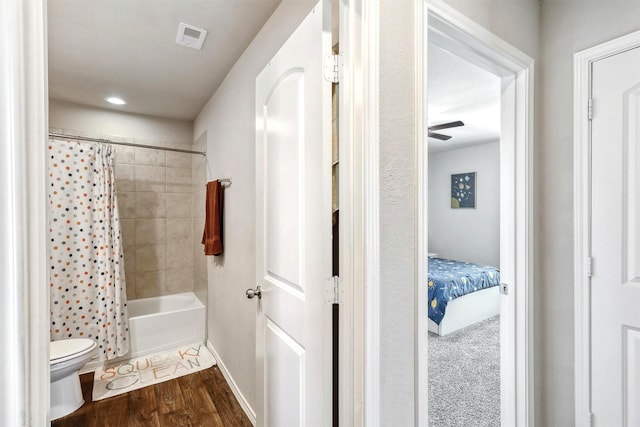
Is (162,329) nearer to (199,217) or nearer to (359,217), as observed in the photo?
(199,217)

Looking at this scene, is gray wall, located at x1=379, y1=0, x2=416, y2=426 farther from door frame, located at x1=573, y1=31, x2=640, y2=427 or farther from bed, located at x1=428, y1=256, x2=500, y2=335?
bed, located at x1=428, y1=256, x2=500, y2=335

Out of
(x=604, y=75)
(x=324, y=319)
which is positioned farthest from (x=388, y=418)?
(x=604, y=75)

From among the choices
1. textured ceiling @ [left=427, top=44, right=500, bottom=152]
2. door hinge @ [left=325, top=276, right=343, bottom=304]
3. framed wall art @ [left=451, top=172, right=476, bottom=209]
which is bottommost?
door hinge @ [left=325, top=276, right=343, bottom=304]

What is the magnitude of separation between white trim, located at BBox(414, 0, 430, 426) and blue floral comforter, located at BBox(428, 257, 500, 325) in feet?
8.26

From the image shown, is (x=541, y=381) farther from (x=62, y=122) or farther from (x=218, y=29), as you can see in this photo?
(x=62, y=122)

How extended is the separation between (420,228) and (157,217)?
10.7 feet

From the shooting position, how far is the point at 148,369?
2.59 m

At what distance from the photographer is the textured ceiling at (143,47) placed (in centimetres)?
164

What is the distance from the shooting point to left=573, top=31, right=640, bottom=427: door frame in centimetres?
136

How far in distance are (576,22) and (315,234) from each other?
5.16ft

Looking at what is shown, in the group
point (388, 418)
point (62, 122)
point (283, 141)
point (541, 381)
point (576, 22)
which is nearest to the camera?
point (388, 418)

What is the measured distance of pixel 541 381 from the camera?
1.50 meters

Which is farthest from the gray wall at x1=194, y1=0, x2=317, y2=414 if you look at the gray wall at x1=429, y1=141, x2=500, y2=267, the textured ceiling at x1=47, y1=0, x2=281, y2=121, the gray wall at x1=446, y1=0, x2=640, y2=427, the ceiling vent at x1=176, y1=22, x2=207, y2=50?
the gray wall at x1=429, y1=141, x2=500, y2=267

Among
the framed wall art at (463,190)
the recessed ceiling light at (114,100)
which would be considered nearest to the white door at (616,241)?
the recessed ceiling light at (114,100)
